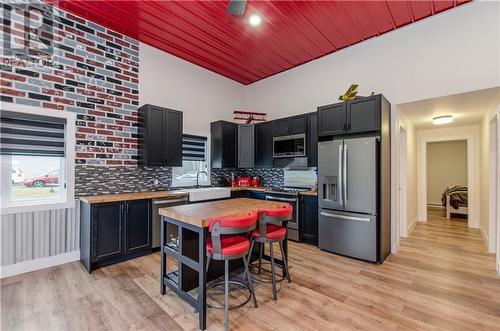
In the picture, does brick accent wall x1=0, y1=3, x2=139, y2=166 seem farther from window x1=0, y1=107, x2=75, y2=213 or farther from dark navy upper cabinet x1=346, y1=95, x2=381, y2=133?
dark navy upper cabinet x1=346, y1=95, x2=381, y2=133

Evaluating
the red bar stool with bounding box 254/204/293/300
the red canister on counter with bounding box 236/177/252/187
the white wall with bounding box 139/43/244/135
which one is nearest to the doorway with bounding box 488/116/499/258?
the red bar stool with bounding box 254/204/293/300

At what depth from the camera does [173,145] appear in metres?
4.04

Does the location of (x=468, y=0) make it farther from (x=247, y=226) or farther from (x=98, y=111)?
(x=98, y=111)

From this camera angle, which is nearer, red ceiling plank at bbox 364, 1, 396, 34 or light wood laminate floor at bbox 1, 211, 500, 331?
light wood laminate floor at bbox 1, 211, 500, 331

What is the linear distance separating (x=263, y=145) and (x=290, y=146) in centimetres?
70

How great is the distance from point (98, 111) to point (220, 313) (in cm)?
330

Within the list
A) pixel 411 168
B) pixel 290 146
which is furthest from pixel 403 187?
pixel 290 146

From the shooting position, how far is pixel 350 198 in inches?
132

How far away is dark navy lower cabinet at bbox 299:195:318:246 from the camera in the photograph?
388 centimetres

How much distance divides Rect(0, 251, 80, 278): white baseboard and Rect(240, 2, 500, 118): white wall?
15.4ft

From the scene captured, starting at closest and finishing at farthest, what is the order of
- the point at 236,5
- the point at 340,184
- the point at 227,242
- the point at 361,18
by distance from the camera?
the point at 227,242, the point at 236,5, the point at 361,18, the point at 340,184

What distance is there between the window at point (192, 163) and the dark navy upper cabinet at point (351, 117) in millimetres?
2546

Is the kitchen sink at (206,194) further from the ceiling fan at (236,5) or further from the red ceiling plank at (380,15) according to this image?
the red ceiling plank at (380,15)

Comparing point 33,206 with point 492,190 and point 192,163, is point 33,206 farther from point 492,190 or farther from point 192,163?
point 492,190
